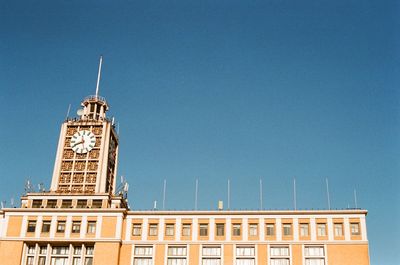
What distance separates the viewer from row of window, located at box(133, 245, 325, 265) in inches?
3002

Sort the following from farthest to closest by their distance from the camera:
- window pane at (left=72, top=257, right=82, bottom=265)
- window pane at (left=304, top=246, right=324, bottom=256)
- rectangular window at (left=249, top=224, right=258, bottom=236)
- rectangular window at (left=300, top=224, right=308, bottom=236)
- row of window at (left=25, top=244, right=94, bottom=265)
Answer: rectangular window at (left=249, top=224, right=258, bottom=236) → row of window at (left=25, top=244, right=94, bottom=265) → window pane at (left=72, top=257, right=82, bottom=265) → rectangular window at (left=300, top=224, right=308, bottom=236) → window pane at (left=304, top=246, right=324, bottom=256)

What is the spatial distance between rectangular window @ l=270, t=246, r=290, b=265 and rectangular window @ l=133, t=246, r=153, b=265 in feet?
59.6

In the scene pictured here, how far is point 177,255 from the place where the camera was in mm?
77812

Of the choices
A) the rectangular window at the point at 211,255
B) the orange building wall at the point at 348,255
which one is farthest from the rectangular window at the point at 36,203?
the orange building wall at the point at 348,255

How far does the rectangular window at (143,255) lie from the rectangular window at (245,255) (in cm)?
1309

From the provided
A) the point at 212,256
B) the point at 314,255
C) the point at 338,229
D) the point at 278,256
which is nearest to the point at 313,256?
the point at 314,255

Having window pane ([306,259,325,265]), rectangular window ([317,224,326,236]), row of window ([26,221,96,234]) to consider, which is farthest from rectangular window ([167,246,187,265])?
rectangular window ([317,224,326,236])

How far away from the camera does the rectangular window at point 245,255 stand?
76750 millimetres

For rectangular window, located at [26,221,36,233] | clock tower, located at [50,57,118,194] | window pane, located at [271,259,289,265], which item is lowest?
window pane, located at [271,259,289,265]

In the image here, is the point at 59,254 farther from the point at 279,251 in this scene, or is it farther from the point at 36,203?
the point at 279,251

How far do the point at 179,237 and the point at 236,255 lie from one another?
29.7ft

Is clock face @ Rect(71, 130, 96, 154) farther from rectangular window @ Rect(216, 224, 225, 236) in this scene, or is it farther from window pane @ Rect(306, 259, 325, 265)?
window pane @ Rect(306, 259, 325, 265)

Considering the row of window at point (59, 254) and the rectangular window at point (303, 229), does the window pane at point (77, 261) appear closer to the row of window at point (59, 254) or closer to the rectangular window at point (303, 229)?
the row of window at point (59, 254)

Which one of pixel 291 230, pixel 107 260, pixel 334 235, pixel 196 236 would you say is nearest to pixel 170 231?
pixel 196 236
